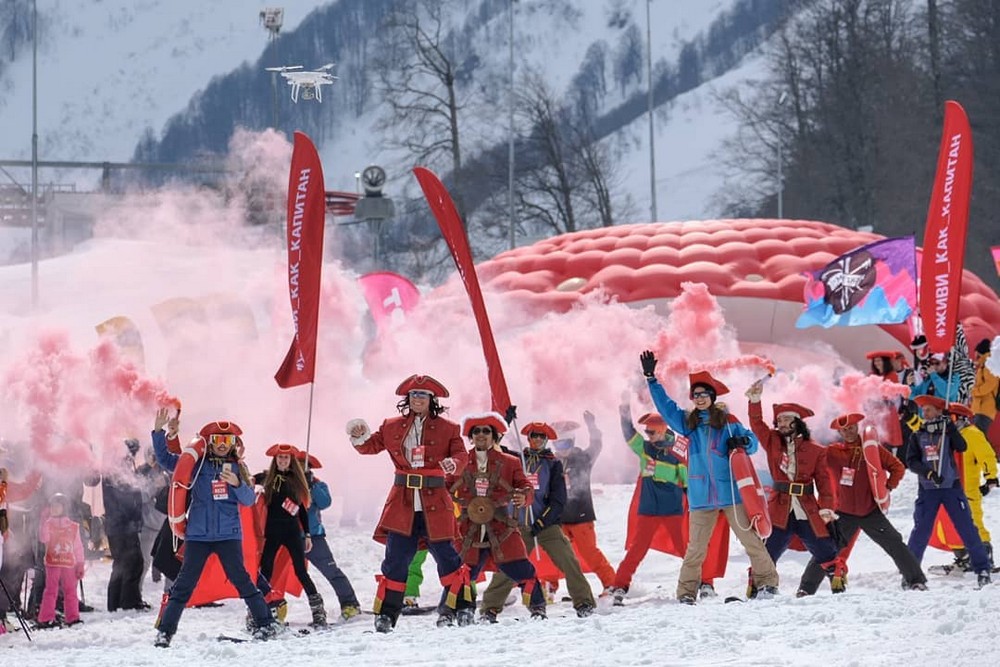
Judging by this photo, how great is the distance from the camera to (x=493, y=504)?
35.4 feet

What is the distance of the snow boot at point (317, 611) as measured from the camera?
11586 millimetres

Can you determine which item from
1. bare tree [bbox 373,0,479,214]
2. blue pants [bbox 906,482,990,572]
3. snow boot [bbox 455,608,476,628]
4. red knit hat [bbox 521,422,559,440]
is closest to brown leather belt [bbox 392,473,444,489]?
snow boot [bbox 455,608,476,628]

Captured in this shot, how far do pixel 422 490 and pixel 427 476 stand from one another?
0.09 meters

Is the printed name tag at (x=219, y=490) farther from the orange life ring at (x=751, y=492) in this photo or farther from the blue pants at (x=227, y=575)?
the orange life ring at (x=751, y=492)

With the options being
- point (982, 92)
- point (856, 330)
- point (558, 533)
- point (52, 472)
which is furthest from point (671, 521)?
point (982, 92)

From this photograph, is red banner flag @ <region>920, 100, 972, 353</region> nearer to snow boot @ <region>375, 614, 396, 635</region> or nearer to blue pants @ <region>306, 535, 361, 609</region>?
blue pants @ <region>306, 535, 361, 609</region>

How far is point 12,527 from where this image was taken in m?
12.9

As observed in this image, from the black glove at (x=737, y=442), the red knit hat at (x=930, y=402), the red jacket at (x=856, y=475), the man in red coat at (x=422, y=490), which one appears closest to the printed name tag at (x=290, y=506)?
the man in red coat at (x=422, y=490)

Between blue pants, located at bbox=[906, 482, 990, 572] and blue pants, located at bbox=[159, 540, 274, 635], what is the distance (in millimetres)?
4532

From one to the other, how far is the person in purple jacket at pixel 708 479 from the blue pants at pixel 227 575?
111 inches

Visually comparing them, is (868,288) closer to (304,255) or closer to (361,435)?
(304,255)

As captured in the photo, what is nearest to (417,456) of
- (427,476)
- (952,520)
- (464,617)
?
(427,476)

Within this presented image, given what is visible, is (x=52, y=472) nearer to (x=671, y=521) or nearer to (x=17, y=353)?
(x=17, y=353)

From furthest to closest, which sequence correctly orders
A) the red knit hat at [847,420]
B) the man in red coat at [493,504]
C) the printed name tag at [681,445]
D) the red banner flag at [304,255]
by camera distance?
the red banner flag at [304,255], the red knit hat at [847,420], the printed name tag at [681,445], the man in red coat at [493,504]
